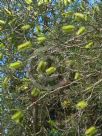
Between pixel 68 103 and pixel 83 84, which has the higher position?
pixel 83 84

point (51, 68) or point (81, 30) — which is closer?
point (81, 30)

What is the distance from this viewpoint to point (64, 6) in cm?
540

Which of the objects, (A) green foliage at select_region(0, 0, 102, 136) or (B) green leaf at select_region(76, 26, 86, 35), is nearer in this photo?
(B) green leaf at select_region(76, 26, 86, 35)

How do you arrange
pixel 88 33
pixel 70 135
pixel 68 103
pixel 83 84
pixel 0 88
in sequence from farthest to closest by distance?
pixel 0 88, pixel 68 103, pixel 70 135, pixel 83 84, pixel 88 33

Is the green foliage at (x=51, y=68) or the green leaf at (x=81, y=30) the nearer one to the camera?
the green leaf at (x=81, y=30)

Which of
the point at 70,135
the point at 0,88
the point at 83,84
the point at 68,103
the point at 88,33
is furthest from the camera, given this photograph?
the point at 0,88

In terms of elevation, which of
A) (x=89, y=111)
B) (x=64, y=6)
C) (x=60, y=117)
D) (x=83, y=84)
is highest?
(x=64, y=6)

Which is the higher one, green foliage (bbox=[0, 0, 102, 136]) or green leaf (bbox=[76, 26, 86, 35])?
green leaf (bbox=[76, 26, 86, 35])

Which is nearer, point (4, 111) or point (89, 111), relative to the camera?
point (89, 111)

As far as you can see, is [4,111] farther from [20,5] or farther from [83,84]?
[83,84]

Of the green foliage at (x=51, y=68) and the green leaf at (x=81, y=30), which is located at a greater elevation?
the green leaf at (x=81, y=30)

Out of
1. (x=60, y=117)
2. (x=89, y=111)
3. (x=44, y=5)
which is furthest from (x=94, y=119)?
(x=44, y=5)

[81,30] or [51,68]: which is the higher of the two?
[81,30]

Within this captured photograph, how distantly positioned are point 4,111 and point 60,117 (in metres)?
0.72
